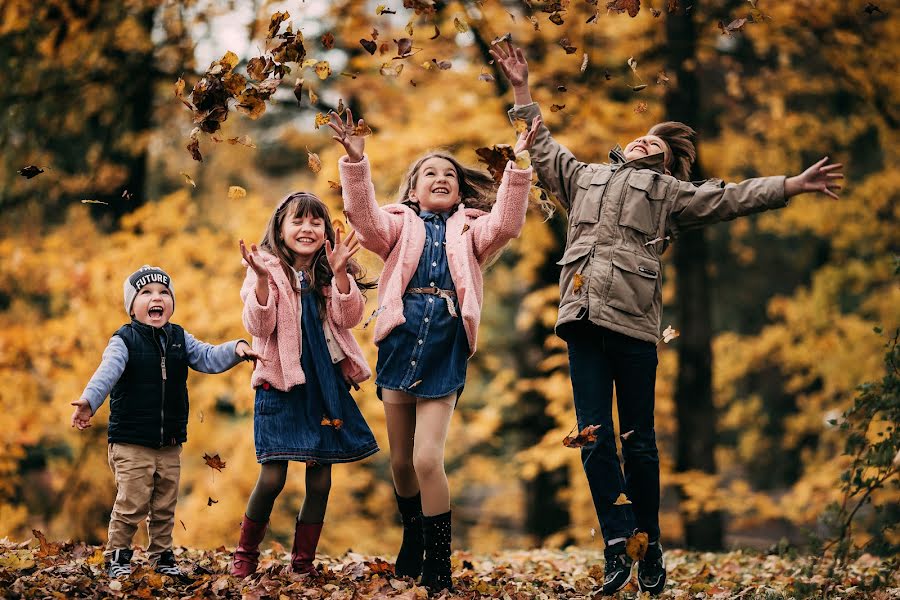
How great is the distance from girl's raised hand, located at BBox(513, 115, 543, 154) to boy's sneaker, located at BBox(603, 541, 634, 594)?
180 centimetres

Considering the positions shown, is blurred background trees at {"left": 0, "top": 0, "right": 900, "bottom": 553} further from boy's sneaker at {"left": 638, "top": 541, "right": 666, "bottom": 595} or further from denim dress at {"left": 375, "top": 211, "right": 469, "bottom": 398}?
boy's sneaker at {"left": 638, "top": 541, "right": 666, "bottom": 595}

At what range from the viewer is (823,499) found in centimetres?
991

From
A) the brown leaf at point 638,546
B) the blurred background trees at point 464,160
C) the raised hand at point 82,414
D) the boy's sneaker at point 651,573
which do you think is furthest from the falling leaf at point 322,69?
the blurred background trees at point 464,160

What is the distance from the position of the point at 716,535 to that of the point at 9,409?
7005 millimetres

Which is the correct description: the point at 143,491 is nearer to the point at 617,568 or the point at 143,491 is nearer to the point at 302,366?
the point at 302,366

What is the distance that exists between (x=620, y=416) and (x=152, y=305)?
7.12 ft

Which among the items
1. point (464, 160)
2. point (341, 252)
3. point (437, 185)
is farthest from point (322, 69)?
point (464, 160)

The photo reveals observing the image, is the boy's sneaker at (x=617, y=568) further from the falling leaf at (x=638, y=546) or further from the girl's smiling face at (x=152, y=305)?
the girl's smiling face at (x=152, y=305)

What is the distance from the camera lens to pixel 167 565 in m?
4.34

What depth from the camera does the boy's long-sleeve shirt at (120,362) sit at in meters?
3.97

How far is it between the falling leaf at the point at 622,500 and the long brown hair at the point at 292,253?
1.57 meters

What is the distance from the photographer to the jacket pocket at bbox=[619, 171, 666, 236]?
4246mm

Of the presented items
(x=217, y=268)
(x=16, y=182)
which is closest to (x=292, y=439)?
(x=217, y=268)

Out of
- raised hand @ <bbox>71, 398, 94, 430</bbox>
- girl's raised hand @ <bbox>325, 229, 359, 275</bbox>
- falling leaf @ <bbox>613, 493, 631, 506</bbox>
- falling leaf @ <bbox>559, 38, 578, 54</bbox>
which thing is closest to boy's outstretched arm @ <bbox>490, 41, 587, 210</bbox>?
falling leaf @ <bbox>559, 38, 578, 54</bbox>
